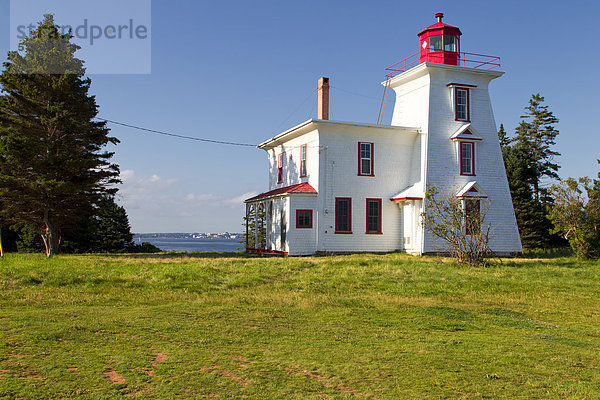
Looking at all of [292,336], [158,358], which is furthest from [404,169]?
[158,358]

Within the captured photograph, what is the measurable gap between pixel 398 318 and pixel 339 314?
128 centimetres

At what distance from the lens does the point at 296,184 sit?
102ft


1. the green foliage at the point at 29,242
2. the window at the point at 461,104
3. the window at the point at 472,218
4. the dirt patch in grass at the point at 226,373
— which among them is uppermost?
the window at the point at 461,104

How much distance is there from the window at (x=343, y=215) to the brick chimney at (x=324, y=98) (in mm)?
5356

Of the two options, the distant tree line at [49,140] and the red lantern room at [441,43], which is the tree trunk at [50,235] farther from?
the red lantern room at [441,43]

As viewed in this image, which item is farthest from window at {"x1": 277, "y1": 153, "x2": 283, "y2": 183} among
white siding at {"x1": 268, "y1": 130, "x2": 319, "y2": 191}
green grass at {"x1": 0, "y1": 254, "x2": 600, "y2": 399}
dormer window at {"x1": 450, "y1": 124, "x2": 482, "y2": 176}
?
green grass at {"x1": 0, "y1": 254, "x2": 600, "y2": 399}

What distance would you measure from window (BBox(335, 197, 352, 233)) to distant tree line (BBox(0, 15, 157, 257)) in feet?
40.2

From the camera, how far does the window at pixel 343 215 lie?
28.8 meters

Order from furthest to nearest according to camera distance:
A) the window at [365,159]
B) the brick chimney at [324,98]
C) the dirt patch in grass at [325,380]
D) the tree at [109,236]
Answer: the tree at [109,236] → the brick chimney at [324,98] → the window at [365,159] → the dirt patch in grass at [325,380]

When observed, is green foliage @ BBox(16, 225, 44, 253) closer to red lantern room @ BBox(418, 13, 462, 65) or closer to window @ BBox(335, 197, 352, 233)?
window @ BBox(335, 197, 352, 233)

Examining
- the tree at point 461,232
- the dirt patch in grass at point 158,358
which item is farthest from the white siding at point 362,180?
the dirt patch in grass at point 158,358

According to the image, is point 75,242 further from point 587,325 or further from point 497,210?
point 587,325

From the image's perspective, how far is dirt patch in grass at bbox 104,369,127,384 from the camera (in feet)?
20.5

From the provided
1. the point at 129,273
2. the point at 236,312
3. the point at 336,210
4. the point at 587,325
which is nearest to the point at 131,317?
the point at 236,312
